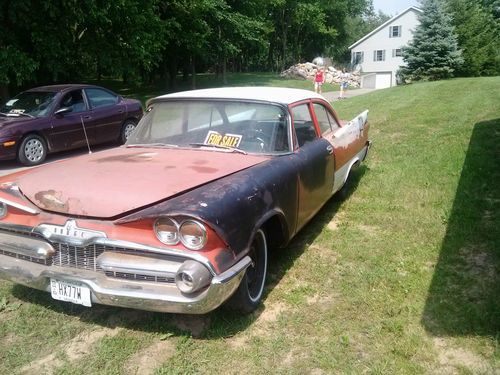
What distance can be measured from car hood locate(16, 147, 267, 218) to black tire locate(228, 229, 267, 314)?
57cm

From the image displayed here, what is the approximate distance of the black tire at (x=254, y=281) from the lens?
3.15 metres

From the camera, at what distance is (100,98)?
994 centimetres

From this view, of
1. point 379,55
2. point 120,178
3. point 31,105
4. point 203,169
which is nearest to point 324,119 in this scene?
point 203,169

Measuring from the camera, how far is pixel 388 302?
11.2 feet

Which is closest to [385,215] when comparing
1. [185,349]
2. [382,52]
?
[185,349]

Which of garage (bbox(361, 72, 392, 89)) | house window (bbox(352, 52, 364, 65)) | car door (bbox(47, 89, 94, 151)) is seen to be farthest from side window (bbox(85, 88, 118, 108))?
house window (bbox(352, 52, 364, 65))

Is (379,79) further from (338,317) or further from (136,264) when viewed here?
(136,264)

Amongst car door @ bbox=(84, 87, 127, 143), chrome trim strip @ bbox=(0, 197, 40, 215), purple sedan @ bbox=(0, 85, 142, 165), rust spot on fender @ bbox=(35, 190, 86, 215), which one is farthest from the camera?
car door @ bbox=(84, 87, 127, 143)

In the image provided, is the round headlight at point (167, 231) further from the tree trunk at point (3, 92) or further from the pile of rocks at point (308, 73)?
the pile of rocks at point (308, 73)

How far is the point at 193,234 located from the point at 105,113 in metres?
7.81

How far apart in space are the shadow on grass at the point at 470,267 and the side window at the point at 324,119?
1.62 metres

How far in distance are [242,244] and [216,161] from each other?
0.96 metres

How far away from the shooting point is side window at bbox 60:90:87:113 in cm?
923

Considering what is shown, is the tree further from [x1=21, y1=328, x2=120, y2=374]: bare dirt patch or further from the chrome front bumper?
[x1=21, y1=328, x2=120, y2=374]: bare dirt patch
